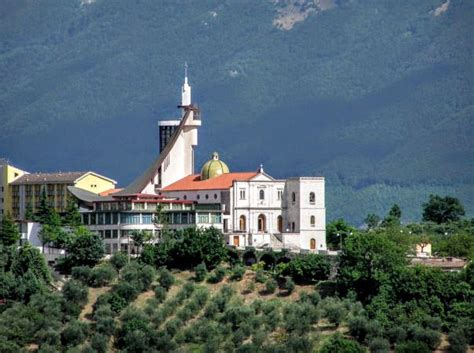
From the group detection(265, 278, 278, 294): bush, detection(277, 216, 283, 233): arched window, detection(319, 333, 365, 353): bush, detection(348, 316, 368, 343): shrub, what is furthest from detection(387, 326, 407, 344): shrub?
detection(277, 216, 283, 233): arched window

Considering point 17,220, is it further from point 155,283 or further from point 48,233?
point 155,283

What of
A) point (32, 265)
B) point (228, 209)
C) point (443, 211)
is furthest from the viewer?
point (443, 211)

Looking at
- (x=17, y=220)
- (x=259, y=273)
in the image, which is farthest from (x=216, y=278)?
(x=17, y=220)

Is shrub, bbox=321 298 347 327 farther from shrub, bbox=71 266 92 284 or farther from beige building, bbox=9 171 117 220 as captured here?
beige building, bbox=9 171 117 220

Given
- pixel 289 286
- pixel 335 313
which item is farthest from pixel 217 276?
pixel 335 313

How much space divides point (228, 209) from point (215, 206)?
123cm

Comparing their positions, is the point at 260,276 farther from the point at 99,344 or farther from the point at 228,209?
the point at 99,344

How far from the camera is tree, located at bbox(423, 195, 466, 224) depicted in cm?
19550

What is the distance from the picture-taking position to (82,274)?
478ft

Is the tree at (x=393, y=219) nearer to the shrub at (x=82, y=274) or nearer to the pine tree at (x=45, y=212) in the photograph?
the pine tree at (x=45, y=212)

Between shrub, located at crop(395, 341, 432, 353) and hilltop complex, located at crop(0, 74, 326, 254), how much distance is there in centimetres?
2291

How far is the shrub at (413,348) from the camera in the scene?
13138 cm

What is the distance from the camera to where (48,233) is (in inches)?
6122

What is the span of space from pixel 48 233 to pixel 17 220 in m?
8.49
